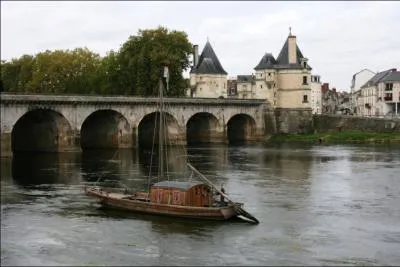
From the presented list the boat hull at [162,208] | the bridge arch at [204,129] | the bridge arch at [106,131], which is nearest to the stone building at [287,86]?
the bridge arch at [204,129]

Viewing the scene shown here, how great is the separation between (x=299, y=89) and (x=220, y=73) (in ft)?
46.9

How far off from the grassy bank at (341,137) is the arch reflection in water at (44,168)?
4055 cm

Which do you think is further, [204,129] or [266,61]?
[266,61]

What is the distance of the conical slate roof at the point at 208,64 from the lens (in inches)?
4250

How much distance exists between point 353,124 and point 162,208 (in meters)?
71.5

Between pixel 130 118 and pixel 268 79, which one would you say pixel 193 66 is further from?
pixel 130 118

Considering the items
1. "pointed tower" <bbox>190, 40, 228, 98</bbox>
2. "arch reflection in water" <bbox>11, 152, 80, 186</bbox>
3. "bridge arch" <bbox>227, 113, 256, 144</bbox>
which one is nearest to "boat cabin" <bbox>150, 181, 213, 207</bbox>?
"arch reflection in water" <bbox>11, 152, 80, 186</bbox>

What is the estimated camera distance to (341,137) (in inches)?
3787

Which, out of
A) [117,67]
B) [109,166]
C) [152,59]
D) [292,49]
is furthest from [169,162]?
[292,49]

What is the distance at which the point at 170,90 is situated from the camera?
96375 mm

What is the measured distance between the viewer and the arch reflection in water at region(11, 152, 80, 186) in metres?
49.9

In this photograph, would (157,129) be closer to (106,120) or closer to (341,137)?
(106,120)

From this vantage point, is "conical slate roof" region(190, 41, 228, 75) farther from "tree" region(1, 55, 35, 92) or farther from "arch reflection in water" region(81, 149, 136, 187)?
"arch reflection in water" region(81, 149, 136, 187)

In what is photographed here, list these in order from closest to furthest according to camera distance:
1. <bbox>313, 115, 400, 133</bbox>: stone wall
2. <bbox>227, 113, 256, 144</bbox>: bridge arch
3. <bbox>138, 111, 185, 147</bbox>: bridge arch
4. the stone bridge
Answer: the stone bridge → <bbox>138, 111, 185, 147</bbox>: bridge arch → <bbox>313, 115, 400, 133</bbox>: stone wall → <bbox>227, 113, 256, 144</bbox>: bridge arch
